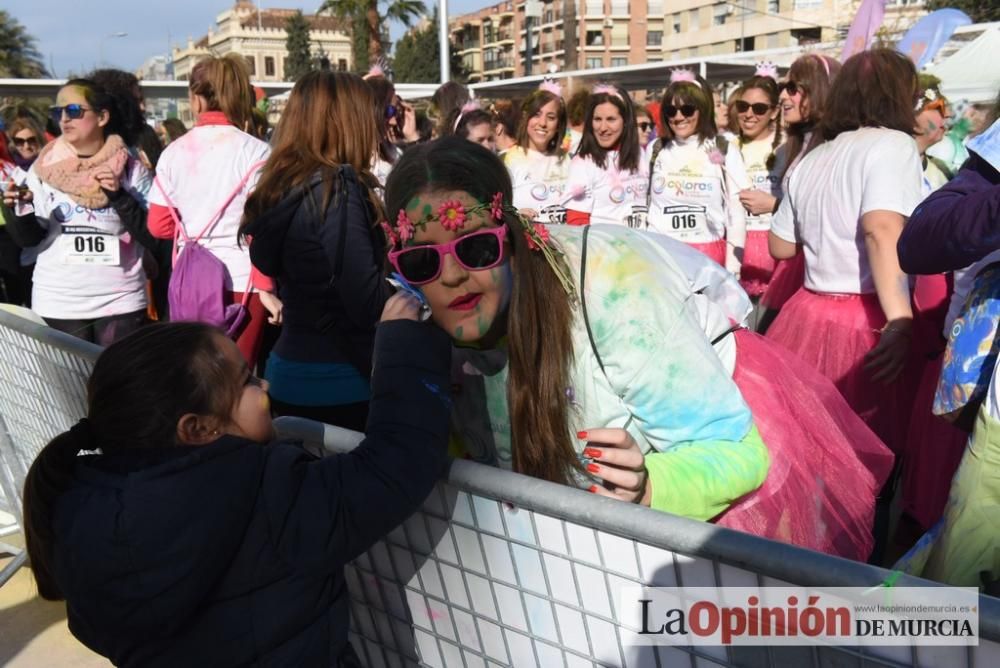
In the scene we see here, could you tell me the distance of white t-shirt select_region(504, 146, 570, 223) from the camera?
6840 millimetres

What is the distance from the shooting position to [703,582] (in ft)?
4.23

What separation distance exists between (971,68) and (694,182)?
34.9ft

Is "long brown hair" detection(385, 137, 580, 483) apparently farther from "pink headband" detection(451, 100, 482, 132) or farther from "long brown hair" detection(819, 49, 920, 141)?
"pink headband" detection(451, 100, 482, 132)

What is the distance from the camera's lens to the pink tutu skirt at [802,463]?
188 cm

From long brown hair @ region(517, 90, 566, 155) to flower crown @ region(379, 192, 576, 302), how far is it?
5.39 meters

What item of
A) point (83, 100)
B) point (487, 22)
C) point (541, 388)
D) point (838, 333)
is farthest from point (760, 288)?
point (487, 22)

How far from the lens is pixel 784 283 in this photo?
4.81 metres

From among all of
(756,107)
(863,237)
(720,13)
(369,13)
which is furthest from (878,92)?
(720,13)

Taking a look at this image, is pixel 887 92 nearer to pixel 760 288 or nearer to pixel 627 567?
pixel 627 567

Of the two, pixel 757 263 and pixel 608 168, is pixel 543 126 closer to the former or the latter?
pixel 608 168

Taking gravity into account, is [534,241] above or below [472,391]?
above

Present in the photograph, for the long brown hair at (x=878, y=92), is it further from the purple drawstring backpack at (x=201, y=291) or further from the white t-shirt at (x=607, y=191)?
the white t-shirt at (x=607, y=191)

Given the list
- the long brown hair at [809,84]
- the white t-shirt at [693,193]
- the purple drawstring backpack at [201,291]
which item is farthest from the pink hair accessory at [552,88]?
the purple drawstring backpack at [201,291]

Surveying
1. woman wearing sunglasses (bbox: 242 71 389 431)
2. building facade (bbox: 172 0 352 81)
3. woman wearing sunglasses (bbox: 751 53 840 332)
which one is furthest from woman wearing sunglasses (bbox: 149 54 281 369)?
building facade (bbox: 172 0 352 81)
